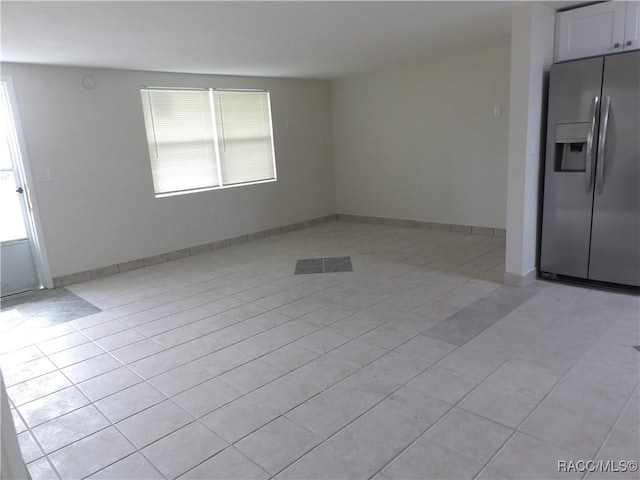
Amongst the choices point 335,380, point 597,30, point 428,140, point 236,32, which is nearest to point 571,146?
point 597,30

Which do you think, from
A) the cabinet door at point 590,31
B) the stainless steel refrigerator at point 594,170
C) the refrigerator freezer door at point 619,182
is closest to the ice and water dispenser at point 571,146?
the stainless steel refrigerator at point 594,170

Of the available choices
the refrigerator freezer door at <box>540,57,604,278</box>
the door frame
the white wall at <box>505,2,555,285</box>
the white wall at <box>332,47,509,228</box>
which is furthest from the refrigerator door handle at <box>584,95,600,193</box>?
the door frame

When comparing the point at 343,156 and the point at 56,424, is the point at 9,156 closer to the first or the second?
the point at 56,424

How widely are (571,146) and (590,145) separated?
0.57 ft

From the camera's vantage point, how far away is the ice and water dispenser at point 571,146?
3.38 metres

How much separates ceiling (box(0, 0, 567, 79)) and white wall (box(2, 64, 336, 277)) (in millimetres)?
292

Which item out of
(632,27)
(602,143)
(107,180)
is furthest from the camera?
(107,180)

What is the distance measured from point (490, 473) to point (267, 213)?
4900mm

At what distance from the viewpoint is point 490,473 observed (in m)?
1.70

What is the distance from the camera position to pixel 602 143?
328cm

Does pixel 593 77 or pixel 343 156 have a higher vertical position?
pixel 593 77

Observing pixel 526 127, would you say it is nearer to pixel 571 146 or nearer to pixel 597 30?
pixel 571 146

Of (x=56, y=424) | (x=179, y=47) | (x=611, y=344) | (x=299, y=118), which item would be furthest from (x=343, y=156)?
(x=56, y=424)

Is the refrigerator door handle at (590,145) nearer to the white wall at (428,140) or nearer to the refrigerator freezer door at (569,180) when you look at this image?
the refrigerator freezer door at (569,180)
